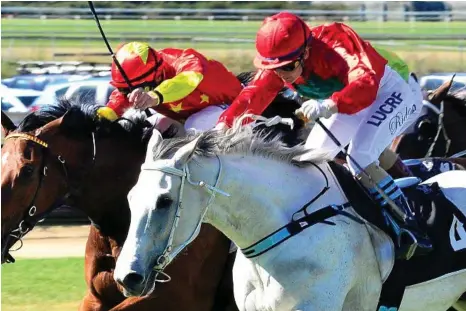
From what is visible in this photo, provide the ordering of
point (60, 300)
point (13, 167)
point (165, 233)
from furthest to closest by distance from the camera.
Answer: point (60, 300) → point (13, 167) → point (165, 233)

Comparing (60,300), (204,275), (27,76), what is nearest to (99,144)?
(204,275)

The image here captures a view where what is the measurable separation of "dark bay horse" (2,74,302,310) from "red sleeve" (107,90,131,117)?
0.20 meters

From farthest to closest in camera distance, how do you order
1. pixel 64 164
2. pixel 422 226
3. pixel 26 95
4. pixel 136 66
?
pixel 26 95 < pixel 136 66 < pixel 64 164 < pixel 422 226

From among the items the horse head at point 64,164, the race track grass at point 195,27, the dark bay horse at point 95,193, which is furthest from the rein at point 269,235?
the race track grass at point 195,27

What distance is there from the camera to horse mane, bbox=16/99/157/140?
16.5ft

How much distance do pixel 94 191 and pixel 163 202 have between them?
1.49 m

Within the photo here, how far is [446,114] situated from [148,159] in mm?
4481

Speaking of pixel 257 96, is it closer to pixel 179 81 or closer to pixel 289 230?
pixel 179 81

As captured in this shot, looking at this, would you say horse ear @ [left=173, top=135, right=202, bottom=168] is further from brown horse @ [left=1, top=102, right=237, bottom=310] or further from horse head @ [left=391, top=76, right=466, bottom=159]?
horse head @ [left=391, top=76, right=466, bottom=159]

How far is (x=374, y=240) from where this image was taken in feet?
14.0

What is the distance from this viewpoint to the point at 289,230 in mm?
4023

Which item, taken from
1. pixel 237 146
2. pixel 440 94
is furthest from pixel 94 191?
pixel 440 94

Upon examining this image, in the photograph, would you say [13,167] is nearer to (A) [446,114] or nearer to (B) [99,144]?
(B) [99,144]

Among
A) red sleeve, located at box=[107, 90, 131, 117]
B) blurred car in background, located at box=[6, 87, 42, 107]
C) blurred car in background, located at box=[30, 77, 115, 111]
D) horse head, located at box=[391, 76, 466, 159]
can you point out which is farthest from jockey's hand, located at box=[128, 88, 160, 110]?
blurred car in background, located at box=[6, 87, 42, 107]
